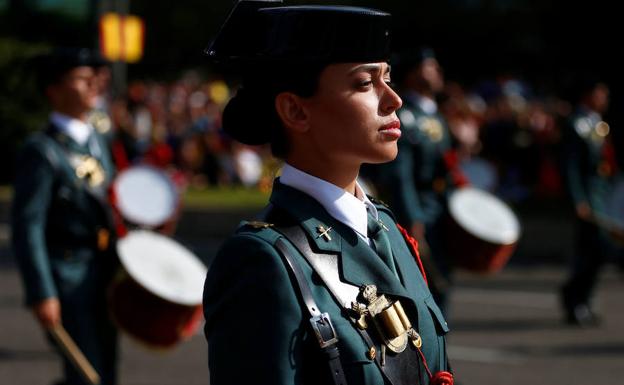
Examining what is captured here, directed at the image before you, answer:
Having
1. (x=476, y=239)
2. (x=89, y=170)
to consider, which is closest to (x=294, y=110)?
(x=89, y=170)

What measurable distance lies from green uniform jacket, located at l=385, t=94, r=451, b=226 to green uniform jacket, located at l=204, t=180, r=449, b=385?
202 inches

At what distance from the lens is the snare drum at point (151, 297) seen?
5789 mm

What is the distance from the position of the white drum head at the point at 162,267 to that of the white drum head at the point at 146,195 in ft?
2.52

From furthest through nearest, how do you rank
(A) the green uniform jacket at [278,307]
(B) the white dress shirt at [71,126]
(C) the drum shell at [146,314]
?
(B) the white dress shirt at [71,126] < (C) the drum shell at [146,314] < (A) the green uniform jacket at [278,307]

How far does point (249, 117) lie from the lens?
9.42 feet

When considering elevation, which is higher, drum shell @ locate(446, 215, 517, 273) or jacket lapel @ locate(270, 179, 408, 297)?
jacket lapel @ locate(270, 179, 408, 297)

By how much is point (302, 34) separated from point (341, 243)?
0.40 m

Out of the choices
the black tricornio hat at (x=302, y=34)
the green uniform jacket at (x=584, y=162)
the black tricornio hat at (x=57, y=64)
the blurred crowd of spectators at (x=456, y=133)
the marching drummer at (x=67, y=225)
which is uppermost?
the black tricornio hat at (x=302, y=34)

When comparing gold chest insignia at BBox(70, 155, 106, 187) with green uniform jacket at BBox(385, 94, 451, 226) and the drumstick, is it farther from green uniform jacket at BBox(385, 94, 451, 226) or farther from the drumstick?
green uniform jacket at BBox(385, 94, 451, 226)

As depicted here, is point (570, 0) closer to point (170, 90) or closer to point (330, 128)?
point (170, 90)

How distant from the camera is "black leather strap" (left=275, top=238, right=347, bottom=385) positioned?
259cm

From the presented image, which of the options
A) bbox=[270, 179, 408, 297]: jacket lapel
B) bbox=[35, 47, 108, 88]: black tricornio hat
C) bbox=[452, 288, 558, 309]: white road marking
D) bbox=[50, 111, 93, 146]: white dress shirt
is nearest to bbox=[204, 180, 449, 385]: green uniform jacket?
bbox=[270, 179, 408, 297]: jacket lapel

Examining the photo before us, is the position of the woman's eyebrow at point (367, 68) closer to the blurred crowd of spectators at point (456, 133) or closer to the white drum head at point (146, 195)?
the white drum head at point (146, 195)

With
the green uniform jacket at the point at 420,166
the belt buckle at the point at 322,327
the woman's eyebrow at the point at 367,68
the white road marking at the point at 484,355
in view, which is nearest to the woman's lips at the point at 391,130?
the woman's eyebrow at the point at 367,68
